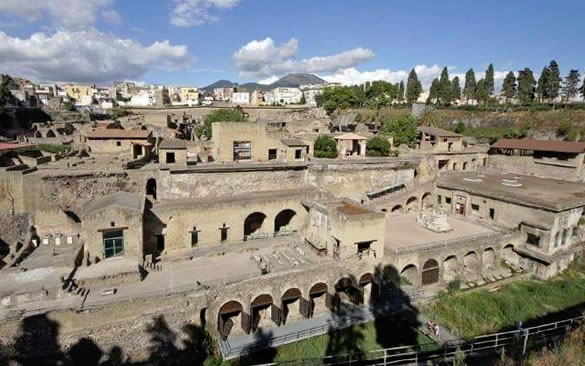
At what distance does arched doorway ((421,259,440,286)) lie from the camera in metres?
25.2

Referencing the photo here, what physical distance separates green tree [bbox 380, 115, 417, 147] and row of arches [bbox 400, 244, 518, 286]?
938 inches

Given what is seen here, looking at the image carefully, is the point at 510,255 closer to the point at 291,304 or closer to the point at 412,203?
the point at 412,203

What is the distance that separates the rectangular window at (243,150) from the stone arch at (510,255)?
925 inches

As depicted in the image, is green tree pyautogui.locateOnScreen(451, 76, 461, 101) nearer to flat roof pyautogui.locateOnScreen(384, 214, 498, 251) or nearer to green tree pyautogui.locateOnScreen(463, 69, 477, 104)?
green tree pyautogui.locateOnScreen(463, 69, 477, 104)

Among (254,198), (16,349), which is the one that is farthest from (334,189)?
(16,349)

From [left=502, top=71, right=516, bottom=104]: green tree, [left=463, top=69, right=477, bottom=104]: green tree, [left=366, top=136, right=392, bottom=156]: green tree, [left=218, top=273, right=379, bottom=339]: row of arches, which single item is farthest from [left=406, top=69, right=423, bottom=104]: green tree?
[left=218, top=273, right=379, bottom=339]: row of arches

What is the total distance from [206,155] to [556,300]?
3036cm

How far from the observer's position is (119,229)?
2128cm

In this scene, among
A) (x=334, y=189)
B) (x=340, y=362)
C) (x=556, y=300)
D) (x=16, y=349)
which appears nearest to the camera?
(x=16, y=349)

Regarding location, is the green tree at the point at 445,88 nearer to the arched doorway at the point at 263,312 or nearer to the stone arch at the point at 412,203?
the stone arch at the point at 412,203

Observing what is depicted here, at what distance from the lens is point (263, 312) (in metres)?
21.1

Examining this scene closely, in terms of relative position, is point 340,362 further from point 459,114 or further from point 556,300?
point 459,114

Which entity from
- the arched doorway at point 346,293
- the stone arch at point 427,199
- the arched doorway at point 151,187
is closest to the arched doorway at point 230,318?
the arched doorway at point 346,293

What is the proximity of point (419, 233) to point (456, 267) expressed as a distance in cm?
358
